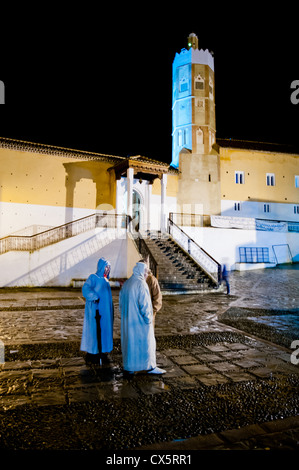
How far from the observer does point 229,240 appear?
817 inches

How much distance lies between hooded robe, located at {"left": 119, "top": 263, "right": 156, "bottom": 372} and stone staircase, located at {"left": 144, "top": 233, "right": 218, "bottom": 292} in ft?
28.0

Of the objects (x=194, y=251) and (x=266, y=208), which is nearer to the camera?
(x=194, y=251)

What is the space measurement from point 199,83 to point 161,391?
27417mm

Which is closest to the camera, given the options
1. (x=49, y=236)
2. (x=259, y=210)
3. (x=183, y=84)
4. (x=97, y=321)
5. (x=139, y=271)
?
(x=139, y=271)

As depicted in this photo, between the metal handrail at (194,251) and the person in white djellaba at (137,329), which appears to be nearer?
the person in white djellaba at (137,329)

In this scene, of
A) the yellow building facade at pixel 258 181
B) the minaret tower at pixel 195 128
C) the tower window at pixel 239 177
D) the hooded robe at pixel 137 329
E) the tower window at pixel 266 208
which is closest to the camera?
the hooded robe at pixel 137 329

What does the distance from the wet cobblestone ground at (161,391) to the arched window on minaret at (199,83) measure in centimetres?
2374

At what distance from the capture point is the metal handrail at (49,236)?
15.3 metres

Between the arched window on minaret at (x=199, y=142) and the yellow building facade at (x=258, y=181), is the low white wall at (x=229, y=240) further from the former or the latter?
the arched window on minaret at (x=199, y=142)

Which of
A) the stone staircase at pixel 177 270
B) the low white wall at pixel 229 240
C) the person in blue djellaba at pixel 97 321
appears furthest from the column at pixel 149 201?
the person in blue djellaba at pixel 97 321

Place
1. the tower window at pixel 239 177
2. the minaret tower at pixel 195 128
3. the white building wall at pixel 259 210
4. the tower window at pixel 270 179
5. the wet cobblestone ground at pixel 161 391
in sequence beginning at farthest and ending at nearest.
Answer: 1. the tower window at pixel 270 179
2. the tower window at pixel 239 177
3. the white building wall at pixel 259 210
4. the minaret tower at pixel 195 128
5. the wet cobblestone ground at pixel 161 391

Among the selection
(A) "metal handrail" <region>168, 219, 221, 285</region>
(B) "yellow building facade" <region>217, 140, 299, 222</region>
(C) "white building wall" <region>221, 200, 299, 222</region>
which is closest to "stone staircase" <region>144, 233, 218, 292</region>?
(A) "metal handrail" <region>168, 219, 221, 285</region>

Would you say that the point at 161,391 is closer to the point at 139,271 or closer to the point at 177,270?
the point at 139,271

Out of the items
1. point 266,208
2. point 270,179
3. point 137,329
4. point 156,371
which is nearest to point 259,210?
point 266,208
